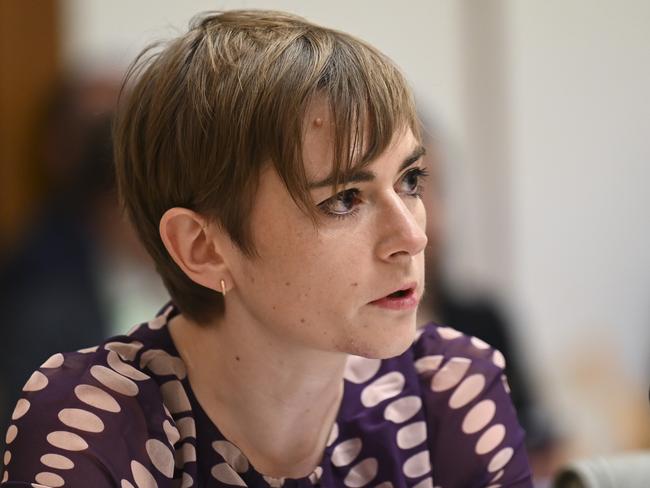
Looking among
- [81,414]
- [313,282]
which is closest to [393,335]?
[313,282]

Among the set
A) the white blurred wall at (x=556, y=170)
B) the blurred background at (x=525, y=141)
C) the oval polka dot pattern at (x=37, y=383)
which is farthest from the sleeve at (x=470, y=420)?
the white blurred wall at (x=556, y=170)

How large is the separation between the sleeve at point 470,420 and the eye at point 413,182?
225 millimetres

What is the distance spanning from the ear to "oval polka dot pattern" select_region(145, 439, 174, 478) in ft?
0.56

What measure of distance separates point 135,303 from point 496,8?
1.56 meters

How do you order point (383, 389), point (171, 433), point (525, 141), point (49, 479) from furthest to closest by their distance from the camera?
point (525, 141) → point (383, 389) → point (171, 433) → point (49, 479)

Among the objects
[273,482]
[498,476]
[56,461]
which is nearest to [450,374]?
[498,476]

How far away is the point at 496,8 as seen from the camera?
329 centimetres

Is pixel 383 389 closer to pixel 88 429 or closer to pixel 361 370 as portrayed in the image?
pixel 361 370

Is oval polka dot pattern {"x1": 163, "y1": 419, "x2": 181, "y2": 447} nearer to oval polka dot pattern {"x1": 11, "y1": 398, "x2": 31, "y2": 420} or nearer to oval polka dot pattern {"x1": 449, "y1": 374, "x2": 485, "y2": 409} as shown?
oval polka dot pattern {"x1": 11, "y1": 398, "x2": 31, "y2": 420}

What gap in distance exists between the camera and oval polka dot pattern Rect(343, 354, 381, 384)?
1206mm

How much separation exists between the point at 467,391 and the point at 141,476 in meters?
0.38

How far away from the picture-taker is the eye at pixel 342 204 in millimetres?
1014

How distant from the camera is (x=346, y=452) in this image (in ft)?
3.77

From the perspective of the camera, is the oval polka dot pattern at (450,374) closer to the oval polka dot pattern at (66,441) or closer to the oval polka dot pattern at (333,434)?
the oval polka dot pattern at (333,434)
